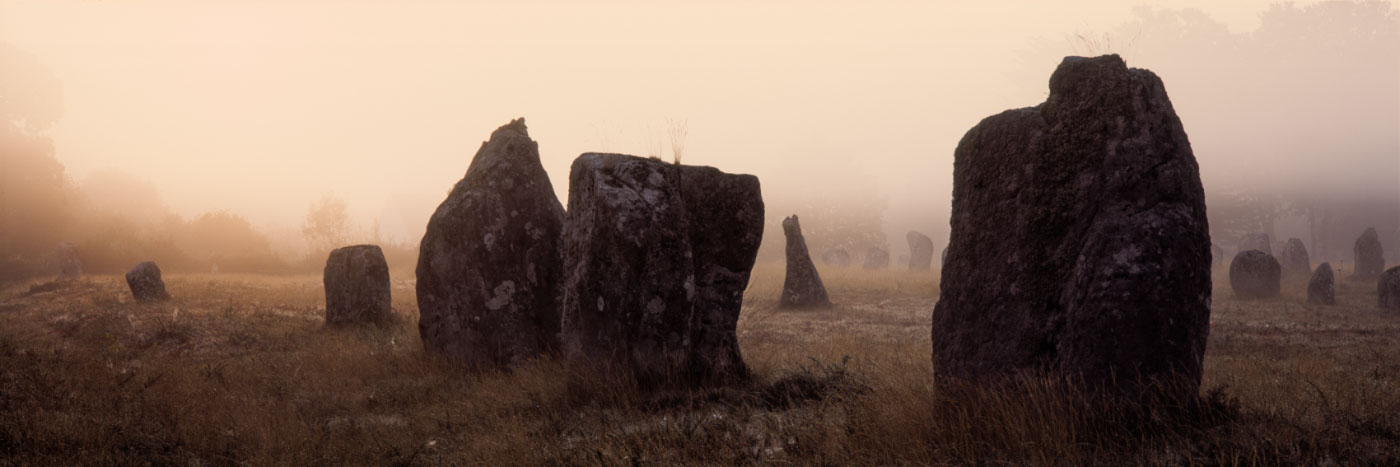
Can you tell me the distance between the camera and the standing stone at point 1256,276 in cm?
1988

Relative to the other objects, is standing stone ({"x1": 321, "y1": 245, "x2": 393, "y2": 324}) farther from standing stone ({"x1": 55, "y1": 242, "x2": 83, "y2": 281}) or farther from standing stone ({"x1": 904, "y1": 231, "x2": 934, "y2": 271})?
standing stone ({"x1": 904, "y1": 231, "x2": 934, "y2": 271})

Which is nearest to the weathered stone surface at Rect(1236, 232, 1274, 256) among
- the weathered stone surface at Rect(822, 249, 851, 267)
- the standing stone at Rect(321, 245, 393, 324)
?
the weathered stone surface at Rect(822, 249, 851, 267)

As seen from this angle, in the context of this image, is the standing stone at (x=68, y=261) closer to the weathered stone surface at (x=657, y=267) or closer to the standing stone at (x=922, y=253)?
the weathered stone surface at (x=657, y=267)

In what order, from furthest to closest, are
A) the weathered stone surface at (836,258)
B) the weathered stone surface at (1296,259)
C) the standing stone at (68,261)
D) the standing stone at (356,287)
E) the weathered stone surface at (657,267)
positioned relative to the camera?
the weathered stone surface at (836,258) → the weathered stone surface at (1296,259) → the standing stone at (68,261) → the standing stone at (356,287) → the weathered stone surface at (657,267)

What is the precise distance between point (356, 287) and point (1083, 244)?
12686 mm

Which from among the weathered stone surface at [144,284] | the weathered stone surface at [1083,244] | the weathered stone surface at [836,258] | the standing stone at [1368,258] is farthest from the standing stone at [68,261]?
the standing stone at [1368,258]

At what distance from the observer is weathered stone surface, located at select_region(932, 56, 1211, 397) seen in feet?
14.2

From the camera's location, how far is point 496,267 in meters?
9.14

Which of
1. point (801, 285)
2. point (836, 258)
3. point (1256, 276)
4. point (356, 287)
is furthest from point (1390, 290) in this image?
point (836, 258)

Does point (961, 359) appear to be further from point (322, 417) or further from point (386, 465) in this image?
point (322, 417)

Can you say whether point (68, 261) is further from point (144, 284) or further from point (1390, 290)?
point (1390, 290)

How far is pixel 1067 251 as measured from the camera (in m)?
4.66

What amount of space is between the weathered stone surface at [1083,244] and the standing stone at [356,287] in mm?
11595

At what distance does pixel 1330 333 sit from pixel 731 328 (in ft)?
36.6
